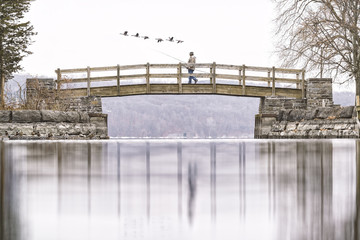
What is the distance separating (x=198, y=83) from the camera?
2922 cm

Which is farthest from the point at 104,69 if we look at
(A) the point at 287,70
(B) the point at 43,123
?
(B) the point at 43,123

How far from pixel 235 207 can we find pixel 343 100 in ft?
209

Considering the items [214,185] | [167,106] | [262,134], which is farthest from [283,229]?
[167,106]

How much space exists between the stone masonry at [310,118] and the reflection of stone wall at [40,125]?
791 cm

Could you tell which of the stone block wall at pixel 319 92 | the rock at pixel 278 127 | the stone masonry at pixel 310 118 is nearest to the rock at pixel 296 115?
the stone masonry at pixel 310 118

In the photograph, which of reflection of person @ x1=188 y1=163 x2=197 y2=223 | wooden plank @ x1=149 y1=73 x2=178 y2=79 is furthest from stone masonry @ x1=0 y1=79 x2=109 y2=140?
reflection of person @ x1=188 y1=163 x2=197 y2=223

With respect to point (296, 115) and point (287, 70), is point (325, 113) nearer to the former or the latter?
point (296, 115)

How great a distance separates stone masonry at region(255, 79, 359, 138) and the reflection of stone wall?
25.9 feet

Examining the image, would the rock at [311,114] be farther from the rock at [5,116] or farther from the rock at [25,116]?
the rock at [5,116]

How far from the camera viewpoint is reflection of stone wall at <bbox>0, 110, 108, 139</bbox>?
1656 centimetres

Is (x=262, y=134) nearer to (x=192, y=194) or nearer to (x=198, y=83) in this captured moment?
(x=198, y=83)

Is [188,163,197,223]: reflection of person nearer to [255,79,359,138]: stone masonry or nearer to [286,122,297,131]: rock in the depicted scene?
[255,79,359,138]: stone masonry

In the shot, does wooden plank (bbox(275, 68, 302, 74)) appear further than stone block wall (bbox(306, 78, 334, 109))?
Yes

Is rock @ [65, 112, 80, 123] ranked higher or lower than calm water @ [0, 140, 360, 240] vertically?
higher
